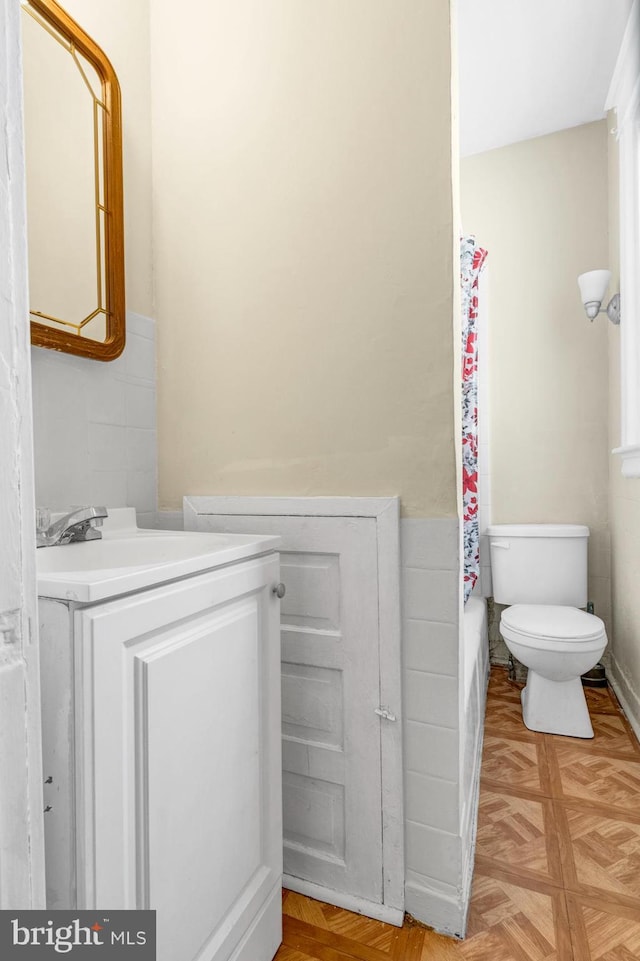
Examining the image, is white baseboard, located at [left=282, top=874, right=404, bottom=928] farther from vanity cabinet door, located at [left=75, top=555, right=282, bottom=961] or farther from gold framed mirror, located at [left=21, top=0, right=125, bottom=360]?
gold framed mirror, located at [left=21, top=0, right=125, bottom=360]

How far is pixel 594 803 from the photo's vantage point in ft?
5.13

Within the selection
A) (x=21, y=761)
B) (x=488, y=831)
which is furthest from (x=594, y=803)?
(x=21, y=761)

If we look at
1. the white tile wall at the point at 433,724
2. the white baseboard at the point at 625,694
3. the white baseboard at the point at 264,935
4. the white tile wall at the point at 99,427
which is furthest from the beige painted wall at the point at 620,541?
the white tile wall at the point at 99,427

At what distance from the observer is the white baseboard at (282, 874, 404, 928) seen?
118 cm

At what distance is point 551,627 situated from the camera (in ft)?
6.49

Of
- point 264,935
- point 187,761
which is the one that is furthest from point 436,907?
point 187,761

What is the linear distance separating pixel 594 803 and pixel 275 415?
148 cm

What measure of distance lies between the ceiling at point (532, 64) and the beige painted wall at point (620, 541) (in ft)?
0.85

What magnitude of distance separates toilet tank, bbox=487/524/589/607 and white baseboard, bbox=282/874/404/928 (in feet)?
4.96

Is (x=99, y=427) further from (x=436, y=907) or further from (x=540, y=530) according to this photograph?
(x=540, y=530)

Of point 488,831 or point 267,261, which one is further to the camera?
point 488,831

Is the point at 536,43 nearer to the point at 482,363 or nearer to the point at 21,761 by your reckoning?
the point at 482,363

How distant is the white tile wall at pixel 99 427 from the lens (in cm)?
117

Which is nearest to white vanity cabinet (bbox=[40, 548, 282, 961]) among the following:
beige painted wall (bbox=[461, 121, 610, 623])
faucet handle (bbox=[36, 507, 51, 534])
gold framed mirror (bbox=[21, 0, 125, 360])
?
faucet handle (bbox=[36, 507, 51, 534])
